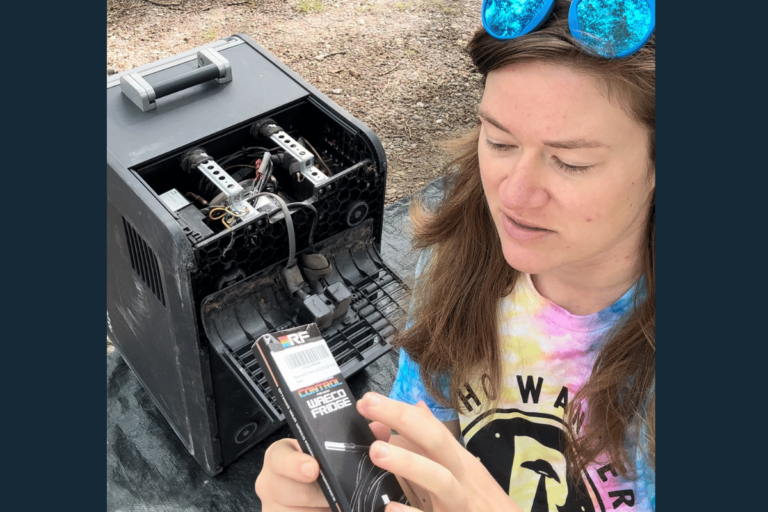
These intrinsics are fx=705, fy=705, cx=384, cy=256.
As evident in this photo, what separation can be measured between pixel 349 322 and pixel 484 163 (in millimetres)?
706

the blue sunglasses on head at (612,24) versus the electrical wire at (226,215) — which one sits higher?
the blue sunglasses on head at (612,24)

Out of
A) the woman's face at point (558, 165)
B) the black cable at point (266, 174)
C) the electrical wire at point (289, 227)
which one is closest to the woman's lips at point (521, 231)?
the woman's face at point (558, 165)

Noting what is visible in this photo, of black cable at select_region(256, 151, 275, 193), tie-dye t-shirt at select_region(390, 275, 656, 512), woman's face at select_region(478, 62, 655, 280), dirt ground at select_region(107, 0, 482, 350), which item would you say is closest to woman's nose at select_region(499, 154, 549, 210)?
woman's face at select_region(478, 62, 655, 280)

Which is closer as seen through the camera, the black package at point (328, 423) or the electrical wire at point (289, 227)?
the black package at point (328, 423)

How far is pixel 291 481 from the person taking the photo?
921mm

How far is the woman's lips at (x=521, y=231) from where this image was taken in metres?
0.92

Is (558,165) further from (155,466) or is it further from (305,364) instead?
(155,466)

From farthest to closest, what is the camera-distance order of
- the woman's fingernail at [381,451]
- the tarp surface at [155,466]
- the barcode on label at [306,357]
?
the tarp surface at [155,466]
the barcode on label at [306,357]
the woman's fingernail at [381,451]

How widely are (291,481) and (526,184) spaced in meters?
0.49

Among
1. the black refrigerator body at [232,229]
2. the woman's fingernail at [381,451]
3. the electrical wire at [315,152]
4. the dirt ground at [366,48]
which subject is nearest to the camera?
the woman's fingernail at [381,451]

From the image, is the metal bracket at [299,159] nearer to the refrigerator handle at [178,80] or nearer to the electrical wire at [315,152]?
the electrical wire at [315,152]

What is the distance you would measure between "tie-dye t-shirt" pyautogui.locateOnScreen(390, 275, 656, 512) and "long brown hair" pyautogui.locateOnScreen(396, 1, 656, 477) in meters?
0.03

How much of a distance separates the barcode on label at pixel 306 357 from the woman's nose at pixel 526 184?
313 millimetres

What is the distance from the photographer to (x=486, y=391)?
4.04ft
